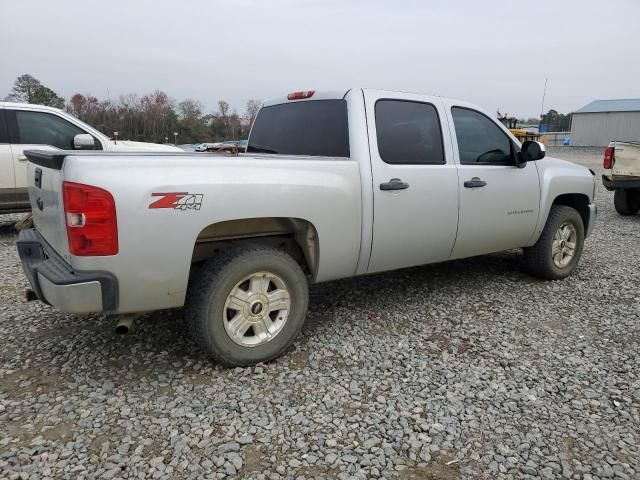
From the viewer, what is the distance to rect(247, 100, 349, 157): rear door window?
3814mm

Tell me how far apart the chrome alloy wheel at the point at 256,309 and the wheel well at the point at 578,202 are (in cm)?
370

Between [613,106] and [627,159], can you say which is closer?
[627,159]

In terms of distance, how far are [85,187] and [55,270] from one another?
0.60 m

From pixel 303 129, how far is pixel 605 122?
56690mm

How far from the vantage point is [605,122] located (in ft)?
168

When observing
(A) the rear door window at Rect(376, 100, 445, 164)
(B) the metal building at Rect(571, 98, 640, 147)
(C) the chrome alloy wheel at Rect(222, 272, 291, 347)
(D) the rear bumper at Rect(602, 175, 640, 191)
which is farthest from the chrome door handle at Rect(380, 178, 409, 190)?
(B) the metal building at Rect(571, 98, 640, 147)

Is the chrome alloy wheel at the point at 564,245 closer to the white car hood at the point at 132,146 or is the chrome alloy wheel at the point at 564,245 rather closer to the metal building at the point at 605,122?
the white car hood at the point at 132,146

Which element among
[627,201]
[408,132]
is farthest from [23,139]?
[627,201]

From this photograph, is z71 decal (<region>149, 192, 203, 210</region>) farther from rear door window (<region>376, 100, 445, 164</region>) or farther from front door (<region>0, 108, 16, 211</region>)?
front door (<region>0, 108, 16, 211</region>)

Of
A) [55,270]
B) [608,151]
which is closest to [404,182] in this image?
[55,270]

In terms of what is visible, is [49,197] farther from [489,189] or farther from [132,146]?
[132,146]

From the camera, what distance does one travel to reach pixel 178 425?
266 centimetres

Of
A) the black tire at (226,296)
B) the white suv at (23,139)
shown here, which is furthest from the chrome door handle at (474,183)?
the white suv at (23,139)

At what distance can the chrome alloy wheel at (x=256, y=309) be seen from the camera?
317 cm
